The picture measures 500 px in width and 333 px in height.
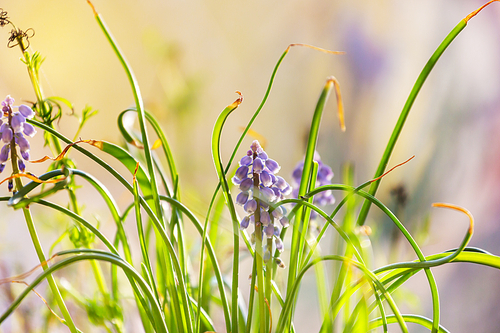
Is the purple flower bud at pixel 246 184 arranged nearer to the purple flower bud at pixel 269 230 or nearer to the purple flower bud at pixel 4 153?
the purple flower bud at pixel 269 230

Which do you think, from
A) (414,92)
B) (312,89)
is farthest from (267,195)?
(312,89)

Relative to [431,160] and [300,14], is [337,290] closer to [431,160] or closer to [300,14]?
[431,160]

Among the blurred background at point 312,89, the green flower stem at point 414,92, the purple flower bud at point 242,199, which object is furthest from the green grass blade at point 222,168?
the blurred background at point 312,89

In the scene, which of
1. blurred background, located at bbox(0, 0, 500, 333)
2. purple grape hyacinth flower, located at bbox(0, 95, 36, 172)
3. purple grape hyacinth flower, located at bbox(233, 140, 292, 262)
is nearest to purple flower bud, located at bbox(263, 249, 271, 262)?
purple grape hyacinth flower, located at bbox(233, 140, 292, 262)

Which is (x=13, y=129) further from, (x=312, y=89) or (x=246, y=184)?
(x=312, y=89)

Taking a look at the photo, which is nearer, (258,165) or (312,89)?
(258,165)

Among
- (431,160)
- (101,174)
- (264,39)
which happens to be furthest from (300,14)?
(101,174)
